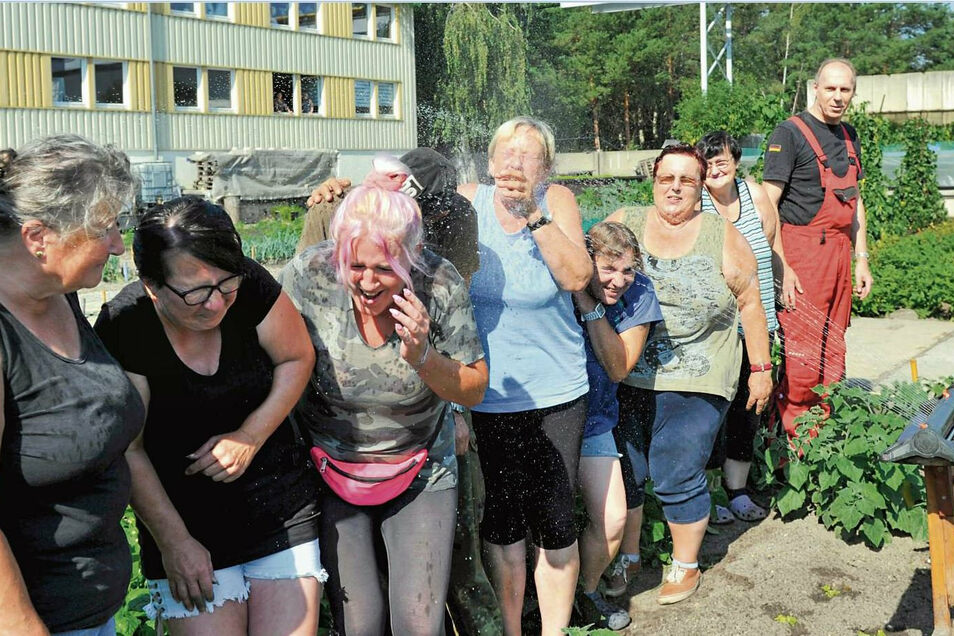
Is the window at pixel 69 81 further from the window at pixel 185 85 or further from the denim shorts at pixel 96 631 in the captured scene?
the denim shorts at pixel 96 631

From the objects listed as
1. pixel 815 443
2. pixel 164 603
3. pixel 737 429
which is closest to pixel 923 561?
pixel 815 443

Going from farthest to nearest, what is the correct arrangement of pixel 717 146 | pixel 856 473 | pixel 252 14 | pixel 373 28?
pixel 252 14, pixel 373 28, pixel 717 146, pixel 856 473

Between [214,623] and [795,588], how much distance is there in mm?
2552

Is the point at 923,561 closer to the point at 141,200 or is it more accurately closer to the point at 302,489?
the point at 302,489

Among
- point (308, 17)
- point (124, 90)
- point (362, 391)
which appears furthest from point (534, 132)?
point (308, 17)

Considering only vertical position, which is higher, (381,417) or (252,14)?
(252,14)

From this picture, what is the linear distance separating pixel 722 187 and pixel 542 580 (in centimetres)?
225

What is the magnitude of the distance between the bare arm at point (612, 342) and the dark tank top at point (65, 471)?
1.83 metres

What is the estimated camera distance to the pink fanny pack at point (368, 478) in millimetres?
2842

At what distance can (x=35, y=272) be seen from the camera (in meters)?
2.07

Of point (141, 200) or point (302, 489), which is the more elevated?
point (141, 200)

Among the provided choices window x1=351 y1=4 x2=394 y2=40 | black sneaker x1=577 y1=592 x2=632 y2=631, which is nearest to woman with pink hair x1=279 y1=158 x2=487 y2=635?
black sneaker x1=577 y1=592 x2=632 y2=631

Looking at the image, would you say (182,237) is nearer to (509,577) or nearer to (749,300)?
(509,577)

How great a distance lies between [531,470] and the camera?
3.46 m
